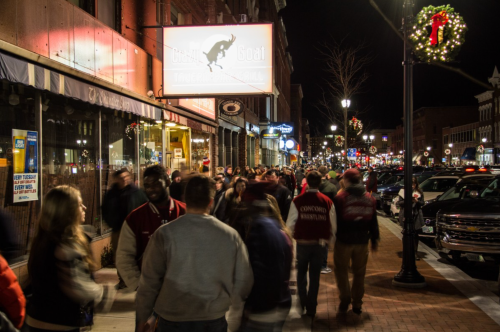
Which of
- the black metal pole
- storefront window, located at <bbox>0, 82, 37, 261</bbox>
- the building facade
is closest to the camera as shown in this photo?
storefront window, located at <bbox>0, 82, 37, 261</bbox>

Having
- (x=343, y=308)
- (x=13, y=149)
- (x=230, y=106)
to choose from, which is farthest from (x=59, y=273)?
(x=230, y=106)

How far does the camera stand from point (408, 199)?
8.12m

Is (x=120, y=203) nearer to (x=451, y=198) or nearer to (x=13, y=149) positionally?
(x=13, y=149)

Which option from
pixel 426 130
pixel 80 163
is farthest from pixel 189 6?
pixel 426 130

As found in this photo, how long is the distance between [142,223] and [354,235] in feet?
10.8

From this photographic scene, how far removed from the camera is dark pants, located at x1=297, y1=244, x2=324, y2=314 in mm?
6223

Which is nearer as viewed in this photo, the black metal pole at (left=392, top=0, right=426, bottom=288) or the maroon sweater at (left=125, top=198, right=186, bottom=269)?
the maroon sweater at (left=125, top=198, right=186, bottom=269)

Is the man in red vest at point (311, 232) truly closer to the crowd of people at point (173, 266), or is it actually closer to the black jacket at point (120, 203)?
the crowd of people at point (173, 266)

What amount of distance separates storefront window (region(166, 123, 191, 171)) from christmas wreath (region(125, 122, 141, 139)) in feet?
11.1

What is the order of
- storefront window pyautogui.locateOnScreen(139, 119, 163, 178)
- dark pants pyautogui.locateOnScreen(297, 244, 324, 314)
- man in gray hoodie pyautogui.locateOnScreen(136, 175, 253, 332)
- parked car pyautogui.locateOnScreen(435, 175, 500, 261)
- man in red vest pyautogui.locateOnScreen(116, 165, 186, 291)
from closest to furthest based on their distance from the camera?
man in gray hoodie pyautogui.locateOnScreen(136, 175, 253, 332), man in red vest pyautogui.locateOnScreen(116, 165, 186, 291), dark pants pyautogui.locateOnScreen(297, 244, 324, 314), parked car pyautogui.locateOnScreen(435, 175, 500, 261), storefront window pyautogui.locateOnScreen(139, 119, 163, 178)

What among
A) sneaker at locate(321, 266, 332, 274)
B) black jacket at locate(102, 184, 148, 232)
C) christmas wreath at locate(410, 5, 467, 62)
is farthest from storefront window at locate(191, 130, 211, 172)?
black jacket at locate(102, 184, 148, 232)

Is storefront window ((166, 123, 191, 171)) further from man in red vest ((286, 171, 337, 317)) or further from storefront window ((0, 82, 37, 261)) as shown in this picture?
man in red vest ((286, 171, 337, 317))

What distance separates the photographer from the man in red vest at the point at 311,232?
6223mm

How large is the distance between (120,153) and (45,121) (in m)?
3.10
